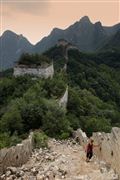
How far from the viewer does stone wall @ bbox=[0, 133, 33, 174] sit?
2344 centimetres

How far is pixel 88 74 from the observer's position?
310 feet

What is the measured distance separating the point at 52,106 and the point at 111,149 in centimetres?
2000

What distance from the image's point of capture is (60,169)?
861 inches

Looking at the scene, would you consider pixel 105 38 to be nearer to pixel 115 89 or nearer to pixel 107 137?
pixel 115 89

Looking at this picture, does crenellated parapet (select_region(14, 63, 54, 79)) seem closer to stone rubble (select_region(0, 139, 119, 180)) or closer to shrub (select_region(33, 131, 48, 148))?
shrub (select_region(33, 131, 48, 148))

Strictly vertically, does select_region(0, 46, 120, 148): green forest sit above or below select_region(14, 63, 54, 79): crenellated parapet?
below

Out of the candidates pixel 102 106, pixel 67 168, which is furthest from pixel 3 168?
pixel 102 106

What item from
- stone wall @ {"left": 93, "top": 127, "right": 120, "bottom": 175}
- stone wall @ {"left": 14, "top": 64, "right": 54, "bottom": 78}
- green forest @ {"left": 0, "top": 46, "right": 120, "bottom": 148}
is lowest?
green forest @ {"left": 0, "top": 46, "right": 120, "bottom": 148}

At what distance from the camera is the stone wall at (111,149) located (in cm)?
1984

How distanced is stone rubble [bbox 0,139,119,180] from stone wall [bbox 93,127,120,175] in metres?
0.25

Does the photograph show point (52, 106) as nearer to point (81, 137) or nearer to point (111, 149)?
point (81, 137)

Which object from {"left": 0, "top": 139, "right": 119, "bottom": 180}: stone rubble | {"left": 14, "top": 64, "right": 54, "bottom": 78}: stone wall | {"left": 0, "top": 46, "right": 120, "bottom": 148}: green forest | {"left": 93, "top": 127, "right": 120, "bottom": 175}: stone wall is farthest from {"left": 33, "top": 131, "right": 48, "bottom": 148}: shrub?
{"left": 14, "top": 64, "right": 54, "bottom": 78}: stone wall

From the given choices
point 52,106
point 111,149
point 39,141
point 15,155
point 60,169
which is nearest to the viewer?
point 111,149

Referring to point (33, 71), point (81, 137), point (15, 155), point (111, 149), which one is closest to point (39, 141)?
point (81, 137)
